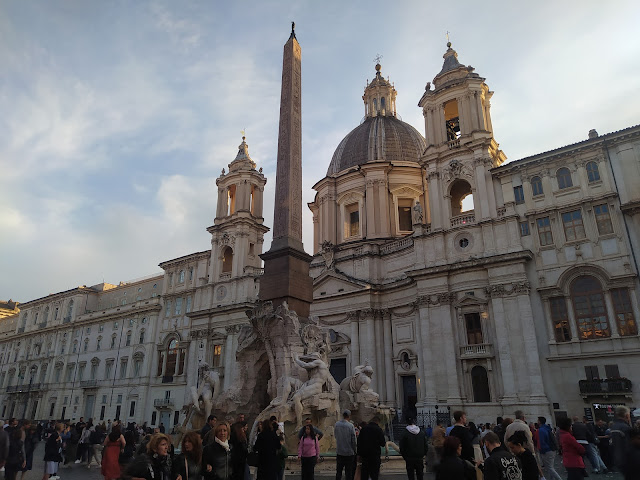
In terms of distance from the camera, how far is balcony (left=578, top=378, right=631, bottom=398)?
21.8 metres

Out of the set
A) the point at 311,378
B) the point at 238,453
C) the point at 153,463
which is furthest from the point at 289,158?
the point at 153,463

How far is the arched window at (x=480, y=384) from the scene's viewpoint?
85.8ft

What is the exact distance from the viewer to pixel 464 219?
30.0 metres

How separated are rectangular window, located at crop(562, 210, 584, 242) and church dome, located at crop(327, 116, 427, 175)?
16.9m

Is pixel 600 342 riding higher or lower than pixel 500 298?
lower

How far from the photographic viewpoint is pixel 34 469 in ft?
52.5

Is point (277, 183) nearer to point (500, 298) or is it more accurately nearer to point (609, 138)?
point (500, 298)

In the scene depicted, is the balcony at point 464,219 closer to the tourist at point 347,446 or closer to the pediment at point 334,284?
the pediment at point 334,284

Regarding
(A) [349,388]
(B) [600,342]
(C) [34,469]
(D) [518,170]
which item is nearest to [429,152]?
(D) [518,170]

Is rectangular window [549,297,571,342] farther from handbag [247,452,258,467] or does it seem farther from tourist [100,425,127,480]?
tourist [100,425,127,480]

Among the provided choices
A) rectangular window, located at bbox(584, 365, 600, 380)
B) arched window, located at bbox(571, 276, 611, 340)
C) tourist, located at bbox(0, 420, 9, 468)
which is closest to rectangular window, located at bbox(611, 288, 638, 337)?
arched window, located at bbox(571, 276, 611, 340)

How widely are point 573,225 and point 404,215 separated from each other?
1622 centimetres

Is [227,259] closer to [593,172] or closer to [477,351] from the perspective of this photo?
[477,351]

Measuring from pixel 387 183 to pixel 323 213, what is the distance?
639 centimetres
